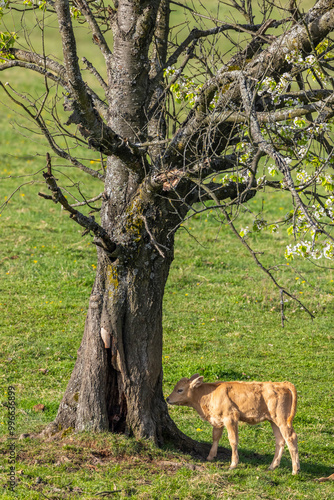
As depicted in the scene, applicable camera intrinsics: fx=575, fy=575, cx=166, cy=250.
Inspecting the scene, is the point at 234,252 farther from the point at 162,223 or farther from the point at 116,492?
the point at 116,492

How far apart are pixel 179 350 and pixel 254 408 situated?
206 inches

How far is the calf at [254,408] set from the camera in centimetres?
745

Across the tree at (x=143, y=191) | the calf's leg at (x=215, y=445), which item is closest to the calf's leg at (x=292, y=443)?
the calf's leg at (x=215, y=445)

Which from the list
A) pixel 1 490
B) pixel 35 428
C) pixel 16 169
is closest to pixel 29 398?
pixel 35 428

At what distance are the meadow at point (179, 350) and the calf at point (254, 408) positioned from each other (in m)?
0.38

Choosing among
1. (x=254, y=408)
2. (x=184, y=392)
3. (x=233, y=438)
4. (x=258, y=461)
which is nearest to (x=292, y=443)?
(x=254, y=408)

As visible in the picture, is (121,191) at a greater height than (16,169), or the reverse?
(16,169)

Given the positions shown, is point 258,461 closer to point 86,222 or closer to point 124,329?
point 124,329

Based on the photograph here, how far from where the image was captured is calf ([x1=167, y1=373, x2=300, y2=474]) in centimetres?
745

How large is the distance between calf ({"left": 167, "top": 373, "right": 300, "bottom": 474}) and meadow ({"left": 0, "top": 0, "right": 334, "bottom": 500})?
0.38 meters

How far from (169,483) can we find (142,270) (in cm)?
265

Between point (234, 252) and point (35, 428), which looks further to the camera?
point (234, 252)

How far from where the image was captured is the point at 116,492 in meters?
6.42

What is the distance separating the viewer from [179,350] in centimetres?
1263
